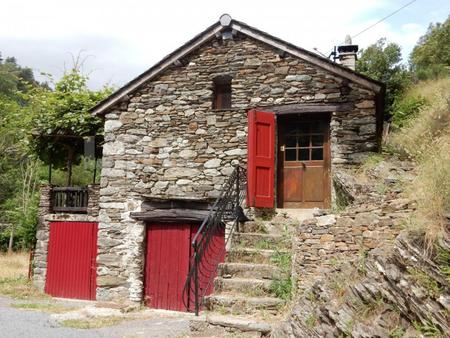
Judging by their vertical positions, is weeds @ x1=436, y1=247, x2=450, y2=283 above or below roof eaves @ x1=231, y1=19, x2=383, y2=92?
below

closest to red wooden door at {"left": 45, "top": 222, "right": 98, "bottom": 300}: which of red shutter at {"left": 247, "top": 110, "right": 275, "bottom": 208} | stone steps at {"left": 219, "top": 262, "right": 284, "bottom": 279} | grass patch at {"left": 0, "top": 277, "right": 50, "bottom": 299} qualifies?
grass patch at {"left": 0, "top": 277, "right": 50, "bottom": 299}

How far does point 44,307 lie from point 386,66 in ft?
59.3

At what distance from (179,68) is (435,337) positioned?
27.1ft

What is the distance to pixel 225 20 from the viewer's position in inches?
383

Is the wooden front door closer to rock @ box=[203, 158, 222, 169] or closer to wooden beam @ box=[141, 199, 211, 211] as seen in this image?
rock @ box=[203, 158, 222, 169]

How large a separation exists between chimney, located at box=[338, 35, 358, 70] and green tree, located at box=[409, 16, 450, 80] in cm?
1008

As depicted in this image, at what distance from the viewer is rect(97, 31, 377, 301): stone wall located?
935 cm

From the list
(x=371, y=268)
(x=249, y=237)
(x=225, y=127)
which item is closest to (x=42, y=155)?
(x=225, y=127)

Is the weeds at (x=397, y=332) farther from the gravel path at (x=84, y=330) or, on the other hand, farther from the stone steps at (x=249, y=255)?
the stone steps at (x=249, y=255)

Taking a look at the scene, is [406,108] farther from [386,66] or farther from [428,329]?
[428,329]

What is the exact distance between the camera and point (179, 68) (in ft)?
33.4

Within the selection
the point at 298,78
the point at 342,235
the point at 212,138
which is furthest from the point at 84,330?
the point at 298,78

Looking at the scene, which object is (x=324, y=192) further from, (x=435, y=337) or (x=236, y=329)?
(x=435, y=337)

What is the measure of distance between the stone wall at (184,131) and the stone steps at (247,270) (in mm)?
2621
